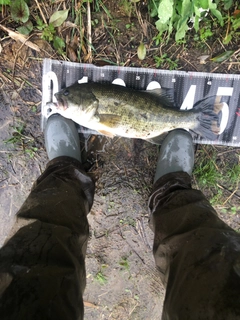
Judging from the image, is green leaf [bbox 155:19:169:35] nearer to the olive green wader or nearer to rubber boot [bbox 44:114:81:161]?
rubber boot [bbox 44:114:81:161]

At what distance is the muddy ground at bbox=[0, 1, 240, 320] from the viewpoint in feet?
10.2

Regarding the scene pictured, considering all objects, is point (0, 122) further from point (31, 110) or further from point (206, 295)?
point (206, 295)

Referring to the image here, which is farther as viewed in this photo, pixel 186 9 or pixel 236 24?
pixel 236 24

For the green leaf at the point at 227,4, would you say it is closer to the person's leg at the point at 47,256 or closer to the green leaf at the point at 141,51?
the green leaf at the point at 141,51

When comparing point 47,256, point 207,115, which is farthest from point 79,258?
point 207,115

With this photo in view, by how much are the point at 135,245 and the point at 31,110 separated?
2118mm

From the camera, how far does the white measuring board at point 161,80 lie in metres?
3.09

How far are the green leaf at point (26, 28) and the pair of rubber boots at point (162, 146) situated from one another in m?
1.00

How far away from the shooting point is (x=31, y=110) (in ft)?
10.6

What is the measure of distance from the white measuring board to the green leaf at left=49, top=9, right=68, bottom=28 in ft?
1.35

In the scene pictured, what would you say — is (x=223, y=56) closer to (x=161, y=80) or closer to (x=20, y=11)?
(x=161, y=80)

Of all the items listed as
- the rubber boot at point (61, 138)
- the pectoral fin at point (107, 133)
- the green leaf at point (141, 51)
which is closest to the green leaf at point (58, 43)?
the rubber boot at point (61, 138)

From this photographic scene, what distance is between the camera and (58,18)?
9.89 feet

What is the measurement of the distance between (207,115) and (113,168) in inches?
49.6
